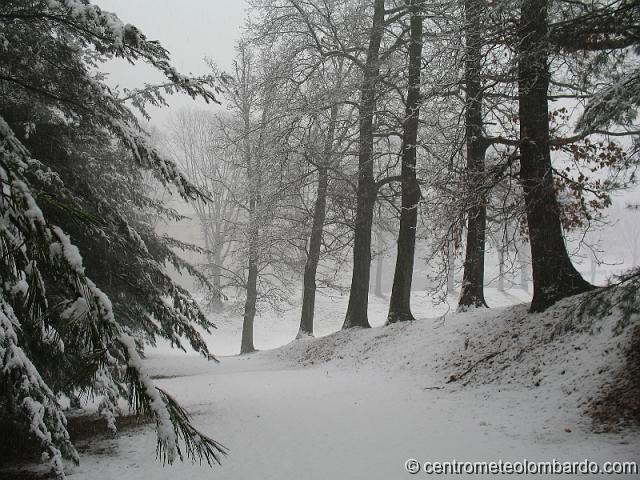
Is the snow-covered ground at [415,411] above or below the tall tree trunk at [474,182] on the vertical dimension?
below

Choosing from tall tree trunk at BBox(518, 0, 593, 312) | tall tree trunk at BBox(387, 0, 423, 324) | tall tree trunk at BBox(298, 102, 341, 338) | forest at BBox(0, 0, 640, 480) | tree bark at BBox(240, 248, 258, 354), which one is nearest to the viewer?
forest at BBox(0, 0, 640, 480)

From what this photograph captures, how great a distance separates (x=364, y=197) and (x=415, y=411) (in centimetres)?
743

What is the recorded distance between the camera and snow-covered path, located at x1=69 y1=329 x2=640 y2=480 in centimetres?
410

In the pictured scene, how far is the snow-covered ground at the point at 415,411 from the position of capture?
4.19m

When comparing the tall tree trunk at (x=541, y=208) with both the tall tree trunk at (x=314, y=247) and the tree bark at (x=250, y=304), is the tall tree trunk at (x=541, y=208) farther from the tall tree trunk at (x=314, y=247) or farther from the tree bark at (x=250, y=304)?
the tree bark at (x=250, y=304)

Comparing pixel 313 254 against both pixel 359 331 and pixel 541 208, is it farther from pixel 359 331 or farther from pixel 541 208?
pixel 541 208

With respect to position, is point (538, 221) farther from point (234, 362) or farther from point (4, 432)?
point (234, 362)

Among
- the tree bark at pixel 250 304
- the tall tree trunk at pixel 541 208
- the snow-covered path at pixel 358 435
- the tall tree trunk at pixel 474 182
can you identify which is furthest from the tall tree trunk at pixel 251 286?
the tall tree trunk at pixel 541 208

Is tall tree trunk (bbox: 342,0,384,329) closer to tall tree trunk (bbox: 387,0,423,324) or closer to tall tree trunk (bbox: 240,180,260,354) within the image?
tall tree trunk (bbox: 387,0,423,324)

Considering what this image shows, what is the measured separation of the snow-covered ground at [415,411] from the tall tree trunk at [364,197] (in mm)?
3124

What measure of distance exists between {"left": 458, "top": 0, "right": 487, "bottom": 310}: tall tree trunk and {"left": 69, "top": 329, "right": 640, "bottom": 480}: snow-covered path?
275cm

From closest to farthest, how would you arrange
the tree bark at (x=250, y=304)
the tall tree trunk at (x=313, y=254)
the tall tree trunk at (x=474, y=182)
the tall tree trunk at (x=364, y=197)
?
the tall tree trunk at (x=474, y=182)
the tall tree trunk at (x=364, y=197)
the tall tree trunk at (x=313, y=254)
the tree bark at (x=250, y=304)

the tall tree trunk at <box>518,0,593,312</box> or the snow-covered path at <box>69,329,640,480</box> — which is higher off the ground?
the tall tree trunk at <box>518,0,593,312</box>

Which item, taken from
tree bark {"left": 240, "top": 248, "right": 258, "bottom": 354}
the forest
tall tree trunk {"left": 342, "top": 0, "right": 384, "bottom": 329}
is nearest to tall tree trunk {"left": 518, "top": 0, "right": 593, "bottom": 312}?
the forest
